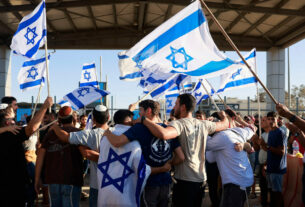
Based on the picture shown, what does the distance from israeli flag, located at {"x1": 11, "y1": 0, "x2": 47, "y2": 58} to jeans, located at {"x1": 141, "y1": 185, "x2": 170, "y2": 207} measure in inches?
125

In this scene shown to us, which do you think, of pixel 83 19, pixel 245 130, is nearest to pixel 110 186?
pixel 245 130

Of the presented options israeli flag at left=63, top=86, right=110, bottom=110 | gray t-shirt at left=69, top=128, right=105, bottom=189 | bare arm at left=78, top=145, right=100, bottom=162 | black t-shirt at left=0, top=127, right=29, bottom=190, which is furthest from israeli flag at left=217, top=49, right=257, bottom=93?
black t-shirt at left=0, top=127, right=29, bottom=190

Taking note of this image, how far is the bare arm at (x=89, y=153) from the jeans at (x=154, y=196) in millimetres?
842

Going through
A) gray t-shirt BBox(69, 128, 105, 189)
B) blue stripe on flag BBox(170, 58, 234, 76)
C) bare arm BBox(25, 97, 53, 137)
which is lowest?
gray t-shirt BBox(69, 128, 105, 189)

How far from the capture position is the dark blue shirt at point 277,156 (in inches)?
215

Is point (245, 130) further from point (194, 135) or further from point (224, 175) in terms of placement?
point (194, 135)

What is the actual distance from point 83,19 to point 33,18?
1245cm

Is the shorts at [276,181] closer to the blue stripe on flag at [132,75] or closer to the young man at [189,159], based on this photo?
the young man at [189,159]

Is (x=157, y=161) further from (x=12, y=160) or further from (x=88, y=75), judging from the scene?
(x=88, y=75)

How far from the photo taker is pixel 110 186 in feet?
11.0

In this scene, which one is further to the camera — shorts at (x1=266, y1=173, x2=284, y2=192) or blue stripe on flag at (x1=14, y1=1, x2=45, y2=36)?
shorts at (x1=266, y1=173, x2=284, y2=192)

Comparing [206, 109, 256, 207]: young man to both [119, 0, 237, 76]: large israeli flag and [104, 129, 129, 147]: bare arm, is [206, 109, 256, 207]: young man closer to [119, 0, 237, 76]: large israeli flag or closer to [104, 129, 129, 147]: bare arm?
[119, 0, 237, 76]: large israeli flag

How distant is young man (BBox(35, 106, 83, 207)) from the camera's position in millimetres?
4066

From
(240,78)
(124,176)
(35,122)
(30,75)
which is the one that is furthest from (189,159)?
(30,75)
